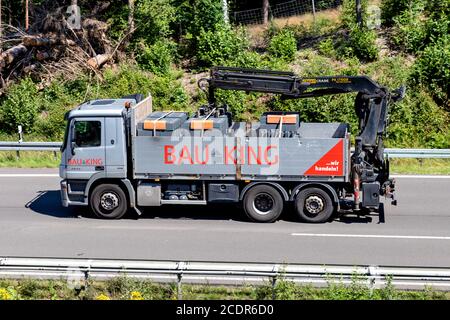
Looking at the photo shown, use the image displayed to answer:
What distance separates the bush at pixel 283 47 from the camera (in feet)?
90.8

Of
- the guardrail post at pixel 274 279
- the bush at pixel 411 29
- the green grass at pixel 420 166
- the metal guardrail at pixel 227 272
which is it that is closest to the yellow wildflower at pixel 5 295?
the metal guardrail at pixel 227 272

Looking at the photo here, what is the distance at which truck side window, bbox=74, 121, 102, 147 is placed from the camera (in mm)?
16328

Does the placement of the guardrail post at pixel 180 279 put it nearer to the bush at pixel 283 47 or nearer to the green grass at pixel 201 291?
the green grass at pixel 201 291

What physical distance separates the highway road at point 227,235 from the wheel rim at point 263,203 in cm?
34

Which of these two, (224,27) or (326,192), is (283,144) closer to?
(326,192)

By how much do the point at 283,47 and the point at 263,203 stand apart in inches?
495

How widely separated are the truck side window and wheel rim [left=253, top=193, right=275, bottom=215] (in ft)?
11.8

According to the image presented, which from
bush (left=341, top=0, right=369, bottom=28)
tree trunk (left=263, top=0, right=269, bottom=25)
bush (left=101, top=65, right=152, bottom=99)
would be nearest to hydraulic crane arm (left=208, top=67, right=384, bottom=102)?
bush (left=101, top=65, right=152, bottom=99)

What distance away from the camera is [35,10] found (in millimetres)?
30578

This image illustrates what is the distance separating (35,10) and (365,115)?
18387 millimetres

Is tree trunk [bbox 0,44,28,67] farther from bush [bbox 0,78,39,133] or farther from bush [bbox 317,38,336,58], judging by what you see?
bush [bbox 317,38,336,58]

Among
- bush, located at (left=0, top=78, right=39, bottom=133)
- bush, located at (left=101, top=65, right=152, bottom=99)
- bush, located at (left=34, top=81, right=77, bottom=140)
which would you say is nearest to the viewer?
bush, located at (left=34, top=81, right=77, bottom=140)

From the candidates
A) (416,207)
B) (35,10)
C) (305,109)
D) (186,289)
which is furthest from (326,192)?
(35,10)

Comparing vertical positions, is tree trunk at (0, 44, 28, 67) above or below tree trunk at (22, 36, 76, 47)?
below
